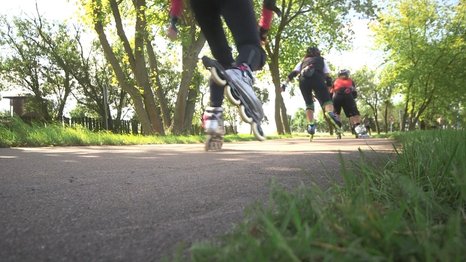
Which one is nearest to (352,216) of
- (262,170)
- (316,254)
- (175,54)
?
(316,254)

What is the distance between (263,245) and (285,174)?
A: 1882 mm

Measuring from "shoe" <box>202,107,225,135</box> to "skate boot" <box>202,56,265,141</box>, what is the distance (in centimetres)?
45

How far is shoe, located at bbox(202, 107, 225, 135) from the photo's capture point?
11.8 ft

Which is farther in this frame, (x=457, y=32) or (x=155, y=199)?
(x=457, y=32)

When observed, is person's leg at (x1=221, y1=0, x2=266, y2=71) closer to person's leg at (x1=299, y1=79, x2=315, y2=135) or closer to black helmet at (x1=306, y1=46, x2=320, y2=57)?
black helmet at (x1=306, y1=46, x2=320, y2=57)

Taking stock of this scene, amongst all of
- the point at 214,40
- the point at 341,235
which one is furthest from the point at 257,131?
the point at 341,235

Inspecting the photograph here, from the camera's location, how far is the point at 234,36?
10.6 ft

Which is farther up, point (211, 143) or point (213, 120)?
point (213, 120)

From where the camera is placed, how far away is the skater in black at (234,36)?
10.4ft

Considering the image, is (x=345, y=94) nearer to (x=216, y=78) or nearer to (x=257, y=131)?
(x=257, y=131)

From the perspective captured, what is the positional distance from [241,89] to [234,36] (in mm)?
471

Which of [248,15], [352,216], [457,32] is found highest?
[457,32]

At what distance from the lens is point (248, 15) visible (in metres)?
3.16

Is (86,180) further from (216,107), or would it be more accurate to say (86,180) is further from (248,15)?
(248,15)
